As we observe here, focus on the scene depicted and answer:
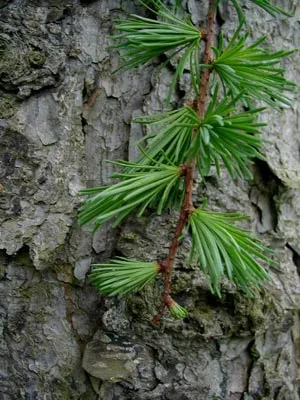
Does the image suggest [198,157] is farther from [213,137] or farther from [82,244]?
[82,244]

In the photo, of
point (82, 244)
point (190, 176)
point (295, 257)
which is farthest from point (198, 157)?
point (295, 257)

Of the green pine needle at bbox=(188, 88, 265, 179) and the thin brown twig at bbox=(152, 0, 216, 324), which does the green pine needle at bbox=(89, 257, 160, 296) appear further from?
the green pine needle at bbox=(188, 88, 265, 179)

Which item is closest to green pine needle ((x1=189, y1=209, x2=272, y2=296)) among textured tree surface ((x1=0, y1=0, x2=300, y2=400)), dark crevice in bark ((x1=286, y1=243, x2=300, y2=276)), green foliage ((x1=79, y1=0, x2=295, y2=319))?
green foliage ((x1=79, y1=0, x2=295, y2=319))

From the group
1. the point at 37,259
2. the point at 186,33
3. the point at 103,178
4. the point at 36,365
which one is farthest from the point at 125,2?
the point at 36,365

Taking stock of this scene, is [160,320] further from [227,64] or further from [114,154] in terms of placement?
[227,64]

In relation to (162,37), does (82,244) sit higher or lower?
lower

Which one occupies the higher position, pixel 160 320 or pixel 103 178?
pixel 103 178

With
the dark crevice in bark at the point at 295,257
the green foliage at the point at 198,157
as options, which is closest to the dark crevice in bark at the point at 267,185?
the dark crevice in bark at the point at 295,257
